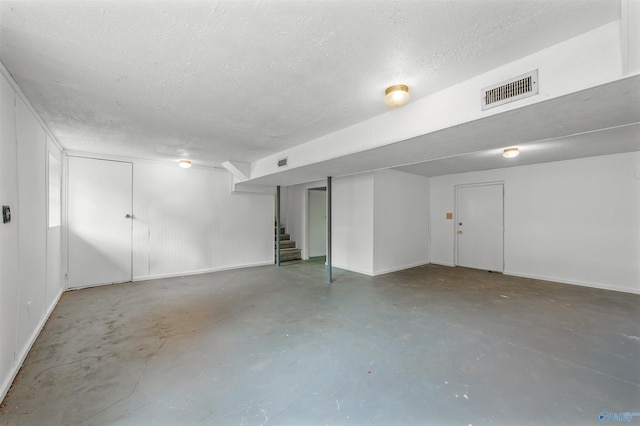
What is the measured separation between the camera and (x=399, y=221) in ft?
19.8

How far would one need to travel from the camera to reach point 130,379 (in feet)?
6.73

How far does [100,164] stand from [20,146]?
273 centimetres

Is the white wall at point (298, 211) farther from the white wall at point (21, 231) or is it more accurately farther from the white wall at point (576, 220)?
the white wall at point (21, 231)

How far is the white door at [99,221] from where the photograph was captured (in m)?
4.49

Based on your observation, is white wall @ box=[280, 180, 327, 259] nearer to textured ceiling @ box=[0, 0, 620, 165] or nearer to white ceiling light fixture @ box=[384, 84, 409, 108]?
textured ceiling @ box=[0, 0, 620, 165]

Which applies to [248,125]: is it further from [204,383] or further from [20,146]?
[204,383]

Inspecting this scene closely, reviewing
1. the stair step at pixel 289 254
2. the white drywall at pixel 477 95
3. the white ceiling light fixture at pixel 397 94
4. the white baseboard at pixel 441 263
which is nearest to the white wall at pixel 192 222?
the stair step at pixel 289 254

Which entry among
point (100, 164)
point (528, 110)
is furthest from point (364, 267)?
point (100, 164)

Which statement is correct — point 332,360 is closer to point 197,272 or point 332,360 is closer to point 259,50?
point 259,50

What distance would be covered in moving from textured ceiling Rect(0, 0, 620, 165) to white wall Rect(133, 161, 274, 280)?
2.61 m

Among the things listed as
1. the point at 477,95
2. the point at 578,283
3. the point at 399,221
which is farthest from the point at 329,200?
the point at 578,283

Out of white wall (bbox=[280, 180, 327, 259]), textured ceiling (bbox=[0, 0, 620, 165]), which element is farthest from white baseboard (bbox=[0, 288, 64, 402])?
white wall (bbox=[280, 180, 327, 259])

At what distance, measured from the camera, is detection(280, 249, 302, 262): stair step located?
730 centimetres

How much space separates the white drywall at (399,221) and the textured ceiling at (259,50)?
3066 mm
